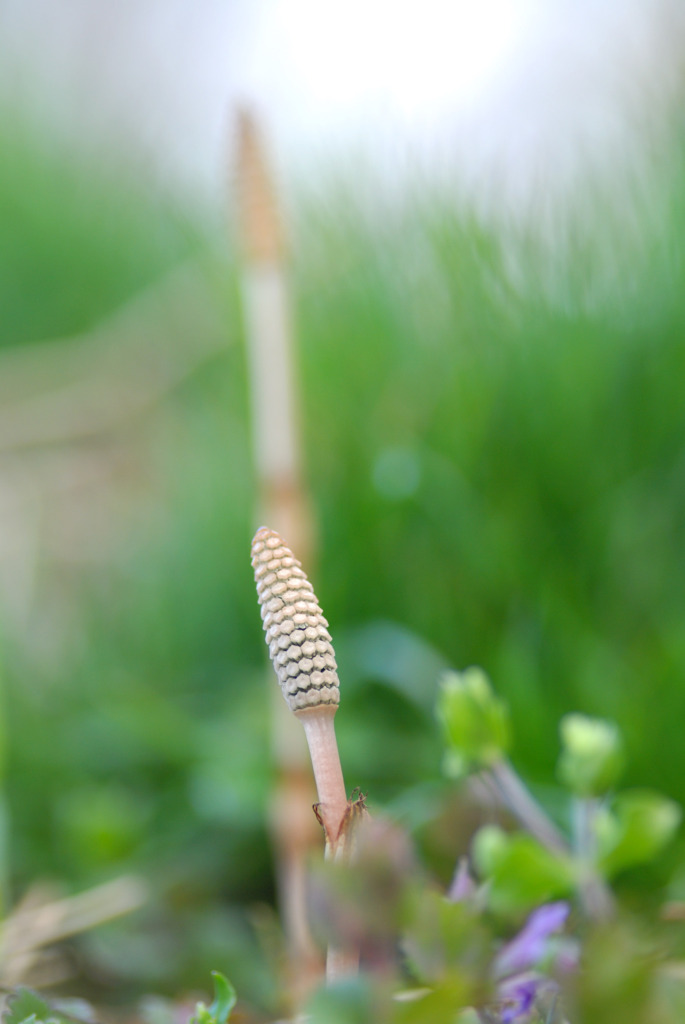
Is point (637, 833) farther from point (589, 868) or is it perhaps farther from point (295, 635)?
point (295, 635)

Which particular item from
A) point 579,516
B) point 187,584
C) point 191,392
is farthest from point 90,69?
point 579,516

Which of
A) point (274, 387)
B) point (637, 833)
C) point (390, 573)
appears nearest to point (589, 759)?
point (637, 833)

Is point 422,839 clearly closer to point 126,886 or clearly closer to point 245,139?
point 126,886

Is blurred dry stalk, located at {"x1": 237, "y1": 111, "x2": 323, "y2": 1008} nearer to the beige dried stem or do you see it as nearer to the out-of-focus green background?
the out-of-focus green background

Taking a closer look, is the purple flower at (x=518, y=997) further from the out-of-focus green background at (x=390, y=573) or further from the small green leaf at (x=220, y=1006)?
the out-of-focus green background at (x=390, y=573)

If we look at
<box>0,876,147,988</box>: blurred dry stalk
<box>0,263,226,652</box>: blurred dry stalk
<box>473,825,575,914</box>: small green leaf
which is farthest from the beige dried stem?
<box>0,263,226,652</box>: blurred dry stalk

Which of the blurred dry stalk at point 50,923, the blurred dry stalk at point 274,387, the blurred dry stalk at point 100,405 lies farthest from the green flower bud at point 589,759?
the blurred dry stalk at point 100,405
